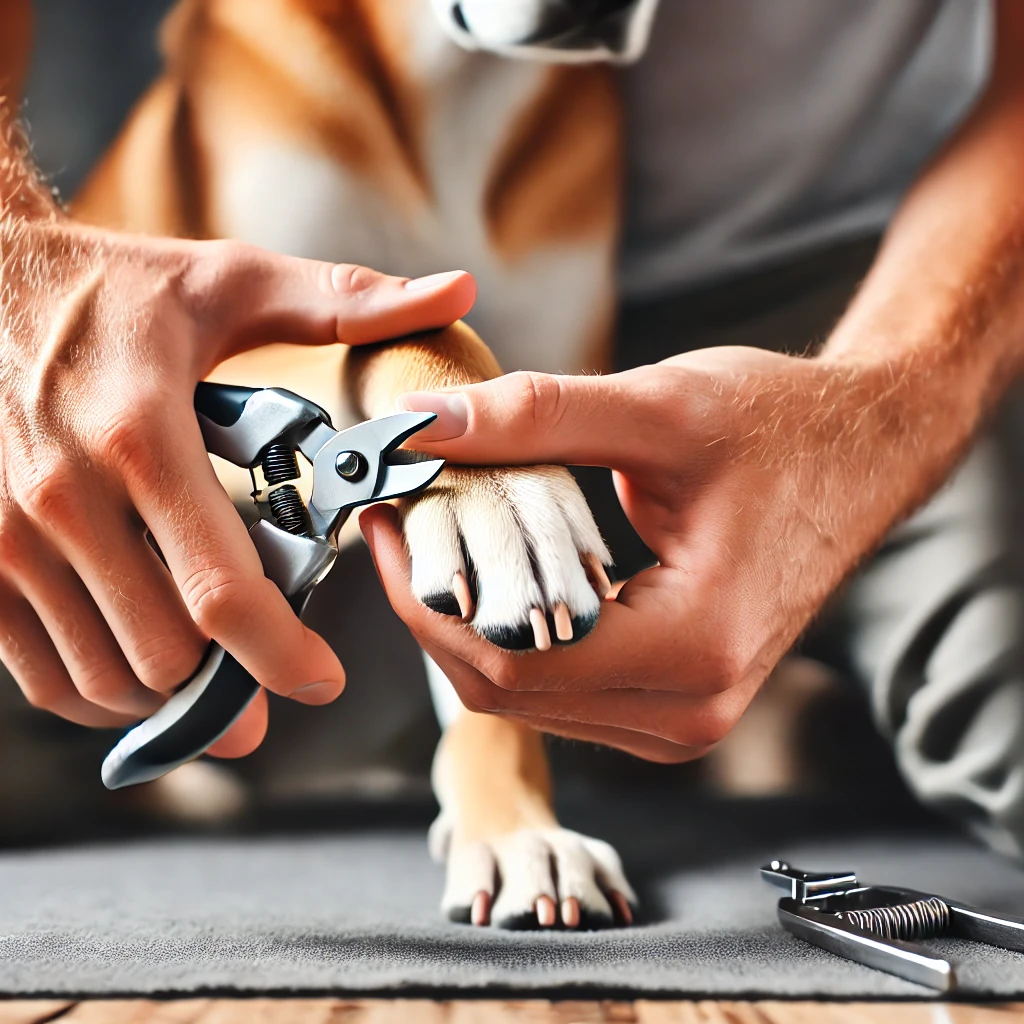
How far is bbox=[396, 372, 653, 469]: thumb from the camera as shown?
0.43 metres

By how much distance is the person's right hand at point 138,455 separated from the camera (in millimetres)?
471

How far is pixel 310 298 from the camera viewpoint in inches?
21.9

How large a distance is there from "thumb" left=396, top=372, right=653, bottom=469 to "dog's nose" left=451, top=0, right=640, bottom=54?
1.69ft

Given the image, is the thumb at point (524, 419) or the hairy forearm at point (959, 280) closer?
the thumb at point (524, 419)

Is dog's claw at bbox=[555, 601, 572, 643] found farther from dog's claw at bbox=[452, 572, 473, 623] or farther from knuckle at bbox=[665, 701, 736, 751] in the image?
knuckle at bbox=[665, 701, 736, 751]

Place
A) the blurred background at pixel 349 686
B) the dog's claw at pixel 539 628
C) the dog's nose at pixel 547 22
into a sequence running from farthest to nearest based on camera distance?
the blurred background at pixel 349 686, the dog's nose at pixel 547 22, the dog's claw at pixel 539 628

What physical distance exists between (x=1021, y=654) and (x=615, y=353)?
503 mm

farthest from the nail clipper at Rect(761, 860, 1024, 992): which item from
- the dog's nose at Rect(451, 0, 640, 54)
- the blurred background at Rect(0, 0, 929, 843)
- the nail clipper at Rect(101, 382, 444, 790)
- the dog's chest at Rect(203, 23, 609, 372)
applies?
the dog's nose at Rect(451, 0, 640, 54)

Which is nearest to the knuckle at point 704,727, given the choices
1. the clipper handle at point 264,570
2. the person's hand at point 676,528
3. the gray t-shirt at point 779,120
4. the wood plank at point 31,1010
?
the person's hand at point 676,528

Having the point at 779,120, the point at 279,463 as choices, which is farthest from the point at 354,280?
the point at 779,120

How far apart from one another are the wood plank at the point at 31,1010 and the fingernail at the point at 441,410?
0.99ft

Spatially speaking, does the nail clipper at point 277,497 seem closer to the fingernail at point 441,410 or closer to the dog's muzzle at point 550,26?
the fingernail at point 441,410

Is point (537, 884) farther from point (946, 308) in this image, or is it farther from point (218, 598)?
point (946, 308)

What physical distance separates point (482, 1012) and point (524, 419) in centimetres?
26
